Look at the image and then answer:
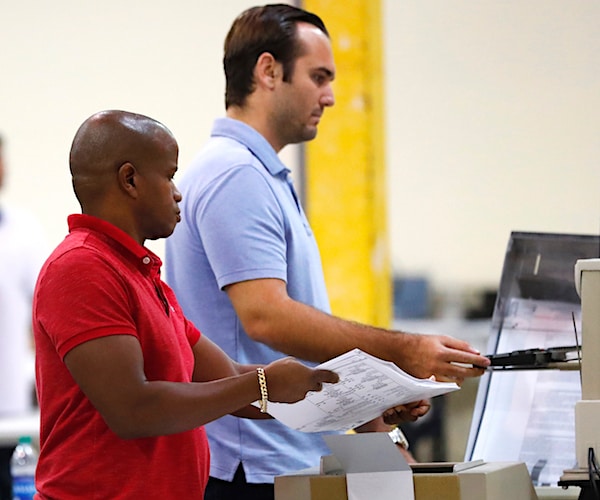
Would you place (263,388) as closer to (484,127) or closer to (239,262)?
(239,262)

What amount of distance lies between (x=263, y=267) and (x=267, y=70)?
47cm

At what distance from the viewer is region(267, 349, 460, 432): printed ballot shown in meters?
1.24

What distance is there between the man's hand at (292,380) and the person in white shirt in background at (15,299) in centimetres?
263

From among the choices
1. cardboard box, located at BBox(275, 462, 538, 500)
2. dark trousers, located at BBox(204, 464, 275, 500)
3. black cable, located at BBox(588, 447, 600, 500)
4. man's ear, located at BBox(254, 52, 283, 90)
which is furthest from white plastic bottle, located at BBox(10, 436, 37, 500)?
black cable, located at BBox(588, 447, 600, 500)

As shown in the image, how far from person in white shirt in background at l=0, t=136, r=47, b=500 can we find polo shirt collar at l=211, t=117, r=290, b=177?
77.8 inches

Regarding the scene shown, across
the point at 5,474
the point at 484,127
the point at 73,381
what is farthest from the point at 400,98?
Answer: the point at 73,381

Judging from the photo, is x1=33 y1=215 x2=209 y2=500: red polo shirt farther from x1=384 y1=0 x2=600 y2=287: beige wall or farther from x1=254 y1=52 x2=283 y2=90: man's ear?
x1=384 y1=0 x2=600 y2=287: beige wall

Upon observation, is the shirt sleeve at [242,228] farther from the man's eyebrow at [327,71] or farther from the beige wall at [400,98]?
the beige wall at [400,98]

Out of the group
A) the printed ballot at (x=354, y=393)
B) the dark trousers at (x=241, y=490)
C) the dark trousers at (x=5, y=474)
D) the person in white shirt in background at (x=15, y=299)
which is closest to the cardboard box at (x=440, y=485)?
the printed ballot at (x=354, y=393)

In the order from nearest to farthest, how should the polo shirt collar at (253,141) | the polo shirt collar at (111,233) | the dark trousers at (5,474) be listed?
1. the polo shirt collar at (111,233)
2. the polo shirt collar at (253,141)
3. the dark trousers at (5,474)

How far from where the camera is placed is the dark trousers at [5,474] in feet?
9.51

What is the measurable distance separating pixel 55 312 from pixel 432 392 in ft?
1.65

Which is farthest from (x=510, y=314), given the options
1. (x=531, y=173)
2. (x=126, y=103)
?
(x=126, y=103)

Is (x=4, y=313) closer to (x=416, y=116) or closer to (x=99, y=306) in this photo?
(x=416, y=116)
